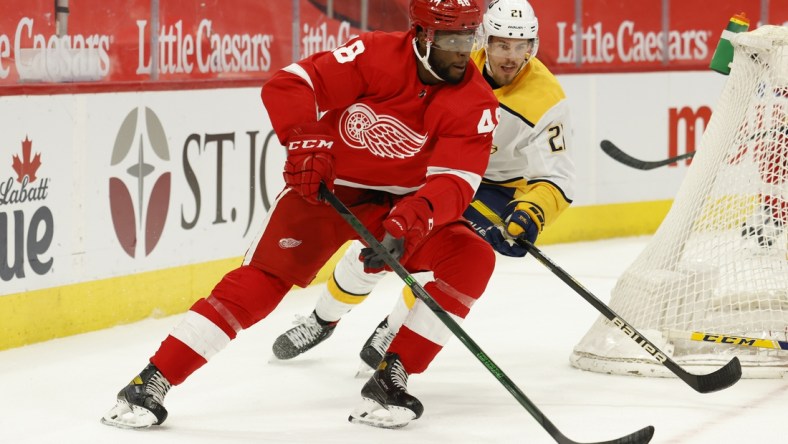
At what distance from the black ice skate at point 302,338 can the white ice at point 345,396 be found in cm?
4

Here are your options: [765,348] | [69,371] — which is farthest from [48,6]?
[765,348]

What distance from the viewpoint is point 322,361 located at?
432cm

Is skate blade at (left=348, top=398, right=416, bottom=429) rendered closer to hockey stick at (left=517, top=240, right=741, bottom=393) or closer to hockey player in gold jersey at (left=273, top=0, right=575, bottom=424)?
hockey player in gold jersey at (left=273, top=0, right=575, bottom=424)

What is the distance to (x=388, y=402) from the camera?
3.41 meters

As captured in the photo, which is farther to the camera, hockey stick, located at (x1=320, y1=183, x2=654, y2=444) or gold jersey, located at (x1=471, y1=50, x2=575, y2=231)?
gold jersey, located at (x1=471, y1=50, x2=575, y2=231)

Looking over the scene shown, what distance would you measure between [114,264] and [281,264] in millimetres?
1491

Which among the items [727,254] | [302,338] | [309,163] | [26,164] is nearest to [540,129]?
[727,254]

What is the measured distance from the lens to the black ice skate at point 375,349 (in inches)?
162

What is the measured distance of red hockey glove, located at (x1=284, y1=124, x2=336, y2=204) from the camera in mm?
3273

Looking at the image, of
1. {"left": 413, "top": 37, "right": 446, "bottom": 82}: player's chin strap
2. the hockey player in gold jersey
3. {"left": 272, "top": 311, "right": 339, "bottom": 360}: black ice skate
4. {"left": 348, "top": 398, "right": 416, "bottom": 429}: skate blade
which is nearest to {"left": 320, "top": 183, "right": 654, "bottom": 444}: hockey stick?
{"left": 348, "top": 398, "right": 416, "bottom": 429}: skate blade

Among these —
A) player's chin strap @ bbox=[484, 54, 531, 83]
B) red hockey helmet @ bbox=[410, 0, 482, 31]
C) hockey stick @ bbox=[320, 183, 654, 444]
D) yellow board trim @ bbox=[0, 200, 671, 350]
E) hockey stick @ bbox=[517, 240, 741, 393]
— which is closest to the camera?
hockey stick @ bbox=[320, 183, 654, 444]

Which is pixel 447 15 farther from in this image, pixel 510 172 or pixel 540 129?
pixel 510 172

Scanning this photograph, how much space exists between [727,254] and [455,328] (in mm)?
1264

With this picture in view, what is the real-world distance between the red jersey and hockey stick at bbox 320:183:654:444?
154mm
